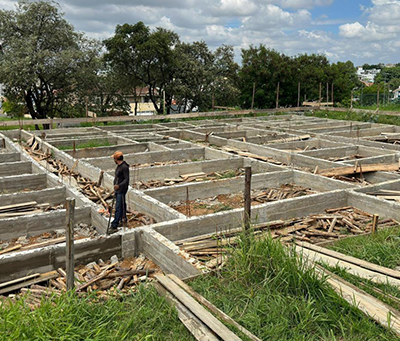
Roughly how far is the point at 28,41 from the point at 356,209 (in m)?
19.4

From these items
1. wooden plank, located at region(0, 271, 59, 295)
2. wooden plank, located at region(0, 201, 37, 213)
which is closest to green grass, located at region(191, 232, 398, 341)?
wooden plank, located at region(0, 271, 59, 295)

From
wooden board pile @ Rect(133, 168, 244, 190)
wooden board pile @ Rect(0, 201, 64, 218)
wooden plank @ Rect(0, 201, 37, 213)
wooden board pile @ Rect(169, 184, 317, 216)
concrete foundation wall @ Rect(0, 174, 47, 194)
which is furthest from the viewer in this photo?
wooden board pile @ Rect(133, 168, 244, 190)

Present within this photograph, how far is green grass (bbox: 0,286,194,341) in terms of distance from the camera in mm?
3879

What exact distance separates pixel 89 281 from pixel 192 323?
205 centimetres

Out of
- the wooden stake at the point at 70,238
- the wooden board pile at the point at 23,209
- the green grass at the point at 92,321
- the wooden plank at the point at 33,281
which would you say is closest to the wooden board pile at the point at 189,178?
the wooden board pile at the point at 23,209

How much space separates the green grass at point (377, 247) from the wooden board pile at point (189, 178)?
17.4 feet

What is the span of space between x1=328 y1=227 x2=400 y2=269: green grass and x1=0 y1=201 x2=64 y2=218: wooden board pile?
234 inches

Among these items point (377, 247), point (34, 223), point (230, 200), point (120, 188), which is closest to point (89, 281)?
point (120, 188)

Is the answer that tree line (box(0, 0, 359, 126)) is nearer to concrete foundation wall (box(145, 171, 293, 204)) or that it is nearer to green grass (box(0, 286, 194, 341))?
concrete foundation wall (box(145, 171, 293, 204))

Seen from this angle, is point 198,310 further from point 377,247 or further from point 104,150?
point 104,150

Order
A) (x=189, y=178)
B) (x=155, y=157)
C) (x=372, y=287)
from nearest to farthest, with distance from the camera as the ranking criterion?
(x=372, y=287) < (x=189, y=178) < (x=155, y=157)

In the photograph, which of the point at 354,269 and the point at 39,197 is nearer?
the point at 354,269

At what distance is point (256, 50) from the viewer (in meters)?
31.8

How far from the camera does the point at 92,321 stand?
13.9ft
